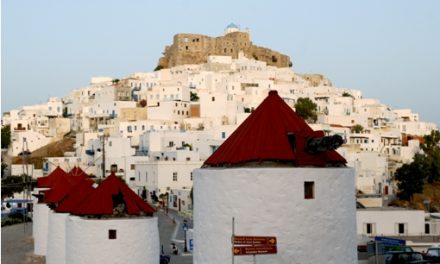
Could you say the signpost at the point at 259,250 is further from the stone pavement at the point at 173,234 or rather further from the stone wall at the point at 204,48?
the stone wall at the point at 204,48

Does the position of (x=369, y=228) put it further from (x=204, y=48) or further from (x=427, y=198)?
(x=204, y=48)

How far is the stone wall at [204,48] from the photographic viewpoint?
11244cm

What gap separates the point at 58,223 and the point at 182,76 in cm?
7220

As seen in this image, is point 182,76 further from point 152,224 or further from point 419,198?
point 152,224

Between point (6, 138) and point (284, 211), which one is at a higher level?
point (6, 138)

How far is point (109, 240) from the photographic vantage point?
1620cm

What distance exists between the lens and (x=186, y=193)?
4691 centimetres

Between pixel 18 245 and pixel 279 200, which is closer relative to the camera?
pixel 279 200

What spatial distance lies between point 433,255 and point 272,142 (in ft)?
42.8

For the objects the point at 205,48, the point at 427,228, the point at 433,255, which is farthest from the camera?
the point at 205,48

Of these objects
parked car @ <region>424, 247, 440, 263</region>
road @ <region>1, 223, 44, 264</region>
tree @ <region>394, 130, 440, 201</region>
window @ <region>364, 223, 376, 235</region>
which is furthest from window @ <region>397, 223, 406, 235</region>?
tree @ <region>394, 130, 440, 201</region>

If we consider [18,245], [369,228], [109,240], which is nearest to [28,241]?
[18,245]

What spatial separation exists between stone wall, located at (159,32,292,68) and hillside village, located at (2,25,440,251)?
1.00 m

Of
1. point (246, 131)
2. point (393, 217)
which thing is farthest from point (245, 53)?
point (246, 131)
